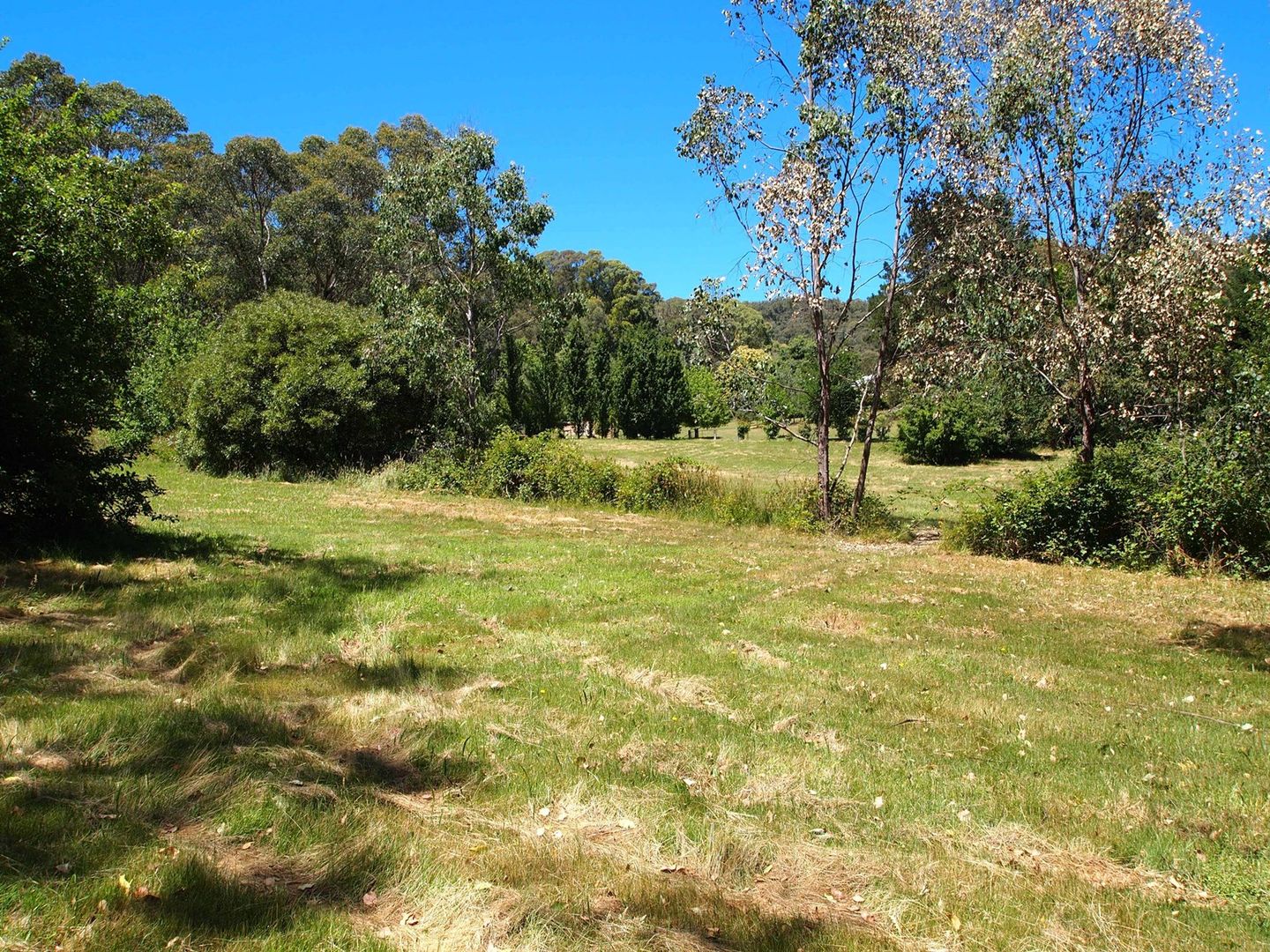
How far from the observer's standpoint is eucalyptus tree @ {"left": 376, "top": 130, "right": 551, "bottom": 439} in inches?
827

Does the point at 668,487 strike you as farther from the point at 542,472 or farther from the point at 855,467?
the point at 855,467

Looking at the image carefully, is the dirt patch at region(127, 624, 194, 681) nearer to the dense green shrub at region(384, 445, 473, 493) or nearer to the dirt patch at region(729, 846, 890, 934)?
the dirt patch at region(729, 846, 890, 934)

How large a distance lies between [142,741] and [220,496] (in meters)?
13.4

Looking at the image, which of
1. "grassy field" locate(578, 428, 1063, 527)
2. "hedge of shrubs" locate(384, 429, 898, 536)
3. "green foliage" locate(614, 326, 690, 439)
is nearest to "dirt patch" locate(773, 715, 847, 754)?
"hedge of shrubs" locate(384, 429, 898, 536)

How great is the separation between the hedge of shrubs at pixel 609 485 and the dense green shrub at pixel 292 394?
2.06 m

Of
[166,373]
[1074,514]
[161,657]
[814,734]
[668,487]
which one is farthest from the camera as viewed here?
[166,373]

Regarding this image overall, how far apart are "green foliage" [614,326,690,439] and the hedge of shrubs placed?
25822 mm

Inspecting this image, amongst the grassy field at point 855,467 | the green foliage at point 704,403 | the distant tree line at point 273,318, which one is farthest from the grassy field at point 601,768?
the green foliage at point 704,403

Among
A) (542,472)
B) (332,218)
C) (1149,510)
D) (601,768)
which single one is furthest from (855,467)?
(332,218)

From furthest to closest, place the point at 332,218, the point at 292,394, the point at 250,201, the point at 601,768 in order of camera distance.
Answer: the point at 250,201 < the point at 332,218 < the point at 292,394 < the point at 601,768

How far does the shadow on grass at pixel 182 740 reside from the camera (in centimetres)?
301

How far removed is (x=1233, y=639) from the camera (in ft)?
27.1

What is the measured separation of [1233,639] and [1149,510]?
520 cm

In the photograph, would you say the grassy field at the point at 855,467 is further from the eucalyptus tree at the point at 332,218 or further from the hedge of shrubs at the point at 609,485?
the eucalyptus tree at the point at 332,218
